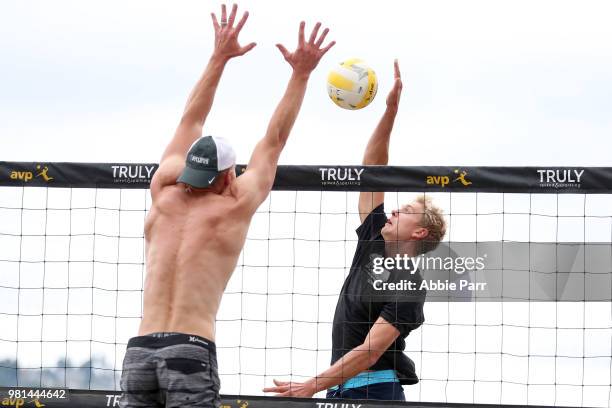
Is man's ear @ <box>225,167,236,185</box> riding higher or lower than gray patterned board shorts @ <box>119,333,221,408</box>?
higher

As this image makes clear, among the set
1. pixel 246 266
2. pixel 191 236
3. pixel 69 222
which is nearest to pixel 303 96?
pixel 191 236

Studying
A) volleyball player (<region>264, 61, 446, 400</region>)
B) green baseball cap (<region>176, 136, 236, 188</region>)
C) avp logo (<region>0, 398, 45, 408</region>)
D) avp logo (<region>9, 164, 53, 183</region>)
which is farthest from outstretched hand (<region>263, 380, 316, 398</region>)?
avp logo (<region>9, 164, 53, 183</region>)

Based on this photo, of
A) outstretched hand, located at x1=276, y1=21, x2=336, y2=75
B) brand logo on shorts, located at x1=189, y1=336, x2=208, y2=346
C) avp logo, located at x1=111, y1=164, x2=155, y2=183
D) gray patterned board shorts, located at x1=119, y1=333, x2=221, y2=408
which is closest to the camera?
gray patterned board shorts, located at x1=119, y1=333, x2=221, y2=408

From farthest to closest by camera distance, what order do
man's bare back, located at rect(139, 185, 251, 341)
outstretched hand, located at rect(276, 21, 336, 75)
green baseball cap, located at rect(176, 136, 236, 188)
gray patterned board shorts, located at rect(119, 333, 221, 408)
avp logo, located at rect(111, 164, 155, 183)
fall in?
avp logo, located at rect(111, 164, 155, 183) → outstretched hand, located at rect(276, 21, 336, 75) → green baseball cap, located at rect(176, 136, 236, 188) → man's bare back, located at rect(139, 185, 251, 341) → gray patterned board shorts, located at rect(119, 333, 221, 408)

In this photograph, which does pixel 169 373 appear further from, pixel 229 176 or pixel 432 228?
pixel 432 228

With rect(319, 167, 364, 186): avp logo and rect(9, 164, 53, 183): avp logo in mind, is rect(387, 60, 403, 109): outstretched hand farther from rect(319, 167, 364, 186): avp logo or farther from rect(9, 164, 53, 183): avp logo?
rect(9, 164, 53, 183): avp logo

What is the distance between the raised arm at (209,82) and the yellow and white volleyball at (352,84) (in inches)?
51.3

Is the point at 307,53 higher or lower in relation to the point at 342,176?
higher

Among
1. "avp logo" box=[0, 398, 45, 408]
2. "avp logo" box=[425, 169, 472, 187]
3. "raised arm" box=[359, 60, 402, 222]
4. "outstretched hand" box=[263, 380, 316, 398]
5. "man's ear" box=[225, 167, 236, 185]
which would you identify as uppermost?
"raised arm" box=[359, 60, 402, 222]

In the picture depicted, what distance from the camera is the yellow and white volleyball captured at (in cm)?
989

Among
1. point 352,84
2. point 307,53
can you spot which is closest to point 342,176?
point 352,84

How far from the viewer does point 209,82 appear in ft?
28.9

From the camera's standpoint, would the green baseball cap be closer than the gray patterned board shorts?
No

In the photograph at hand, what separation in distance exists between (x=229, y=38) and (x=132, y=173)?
1.62m
